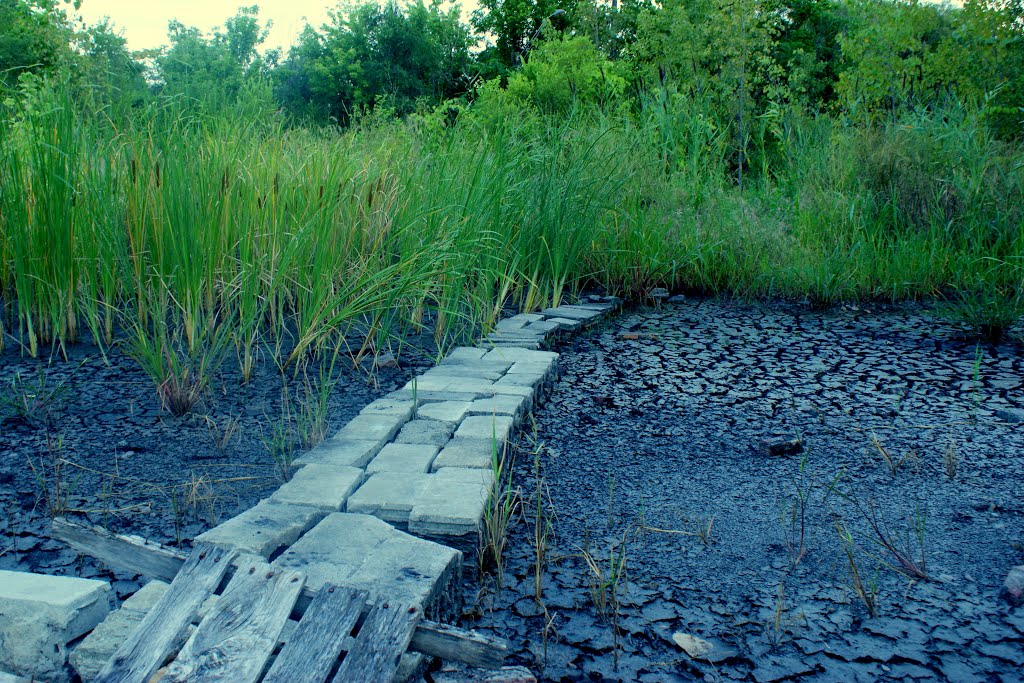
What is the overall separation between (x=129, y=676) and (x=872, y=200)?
18.0 ft

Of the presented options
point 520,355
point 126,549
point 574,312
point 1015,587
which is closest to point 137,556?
point 126,549

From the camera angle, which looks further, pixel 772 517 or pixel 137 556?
pixel 772 517

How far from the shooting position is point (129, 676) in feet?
4.15

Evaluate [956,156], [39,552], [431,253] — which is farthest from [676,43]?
[39,552]

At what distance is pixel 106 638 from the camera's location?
1423mm

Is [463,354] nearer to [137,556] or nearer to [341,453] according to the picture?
[341,453]

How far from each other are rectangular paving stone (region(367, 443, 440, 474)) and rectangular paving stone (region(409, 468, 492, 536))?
4.5 inches

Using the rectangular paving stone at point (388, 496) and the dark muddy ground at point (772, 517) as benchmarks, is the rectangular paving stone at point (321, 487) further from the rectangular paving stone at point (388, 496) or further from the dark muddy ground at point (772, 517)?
the dark muddy ground at point (772, 517)

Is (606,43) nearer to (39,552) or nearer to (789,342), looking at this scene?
(789,342)

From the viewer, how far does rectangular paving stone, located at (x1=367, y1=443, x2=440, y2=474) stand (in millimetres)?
2186

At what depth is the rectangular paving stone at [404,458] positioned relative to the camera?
219cm

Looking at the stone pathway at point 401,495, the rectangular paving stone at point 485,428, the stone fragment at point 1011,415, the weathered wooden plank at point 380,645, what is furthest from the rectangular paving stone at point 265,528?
the stone fragment at point 1011,415

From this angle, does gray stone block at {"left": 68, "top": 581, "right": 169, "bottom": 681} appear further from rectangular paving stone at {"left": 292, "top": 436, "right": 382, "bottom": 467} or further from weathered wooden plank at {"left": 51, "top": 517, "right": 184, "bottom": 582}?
rectangular paving stone at {"left": 292, "top": 436, "right": 382, "bottom": 467}

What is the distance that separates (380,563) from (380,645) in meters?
0.31
